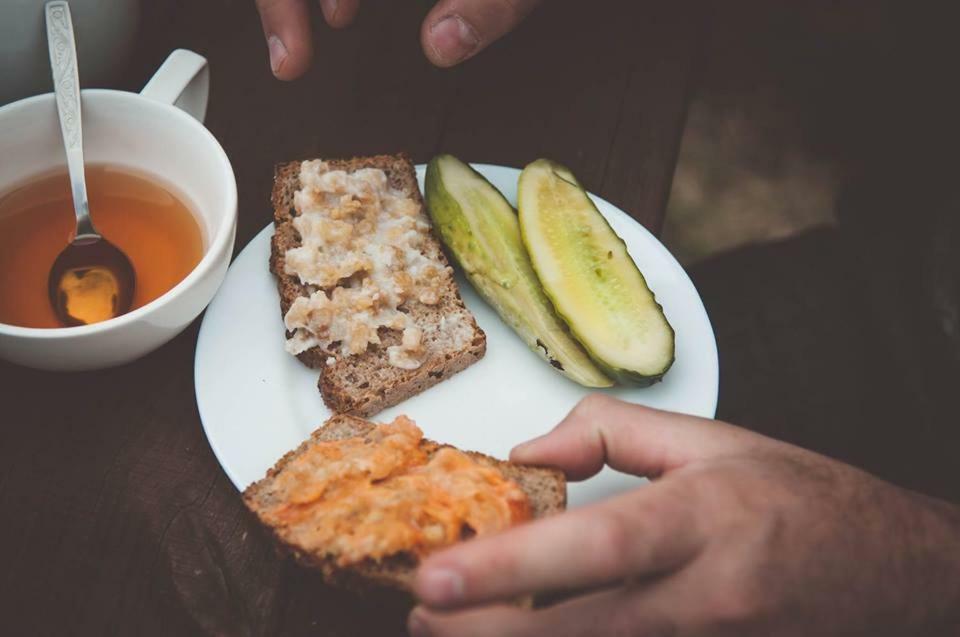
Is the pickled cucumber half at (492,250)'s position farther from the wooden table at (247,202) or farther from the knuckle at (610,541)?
the knuckle at (610,541)

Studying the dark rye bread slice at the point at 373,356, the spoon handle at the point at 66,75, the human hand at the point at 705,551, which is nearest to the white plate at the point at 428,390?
the dark rye bread slice at the point at 373,356

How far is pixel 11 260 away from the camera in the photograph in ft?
5.45

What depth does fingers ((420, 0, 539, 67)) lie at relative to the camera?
1713 mm

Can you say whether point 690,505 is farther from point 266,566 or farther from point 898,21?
point 898,21

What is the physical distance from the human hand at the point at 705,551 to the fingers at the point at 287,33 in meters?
1.00

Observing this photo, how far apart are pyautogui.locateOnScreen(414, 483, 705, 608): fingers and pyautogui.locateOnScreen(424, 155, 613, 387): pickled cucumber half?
2.22 ft

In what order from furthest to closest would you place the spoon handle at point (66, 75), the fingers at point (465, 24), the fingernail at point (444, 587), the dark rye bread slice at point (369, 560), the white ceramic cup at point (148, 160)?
the fingers at point (465, 24), the spoon handle at point (66, 75), the white ceramic cup at point (148, 160), the dark rye bread slice at point (369, 560), the fingernail at point (444, 587)

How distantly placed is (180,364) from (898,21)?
2.65 m

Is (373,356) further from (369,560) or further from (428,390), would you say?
(369,560)

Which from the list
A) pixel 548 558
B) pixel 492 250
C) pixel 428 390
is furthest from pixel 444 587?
pixel 492 250

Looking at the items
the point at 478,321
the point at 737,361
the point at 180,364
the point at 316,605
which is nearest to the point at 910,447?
the point at 737,361

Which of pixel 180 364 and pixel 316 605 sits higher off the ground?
pixel 180 364

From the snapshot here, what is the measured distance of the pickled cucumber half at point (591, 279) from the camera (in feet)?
5.46

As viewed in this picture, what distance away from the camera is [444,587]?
3.29 ft
